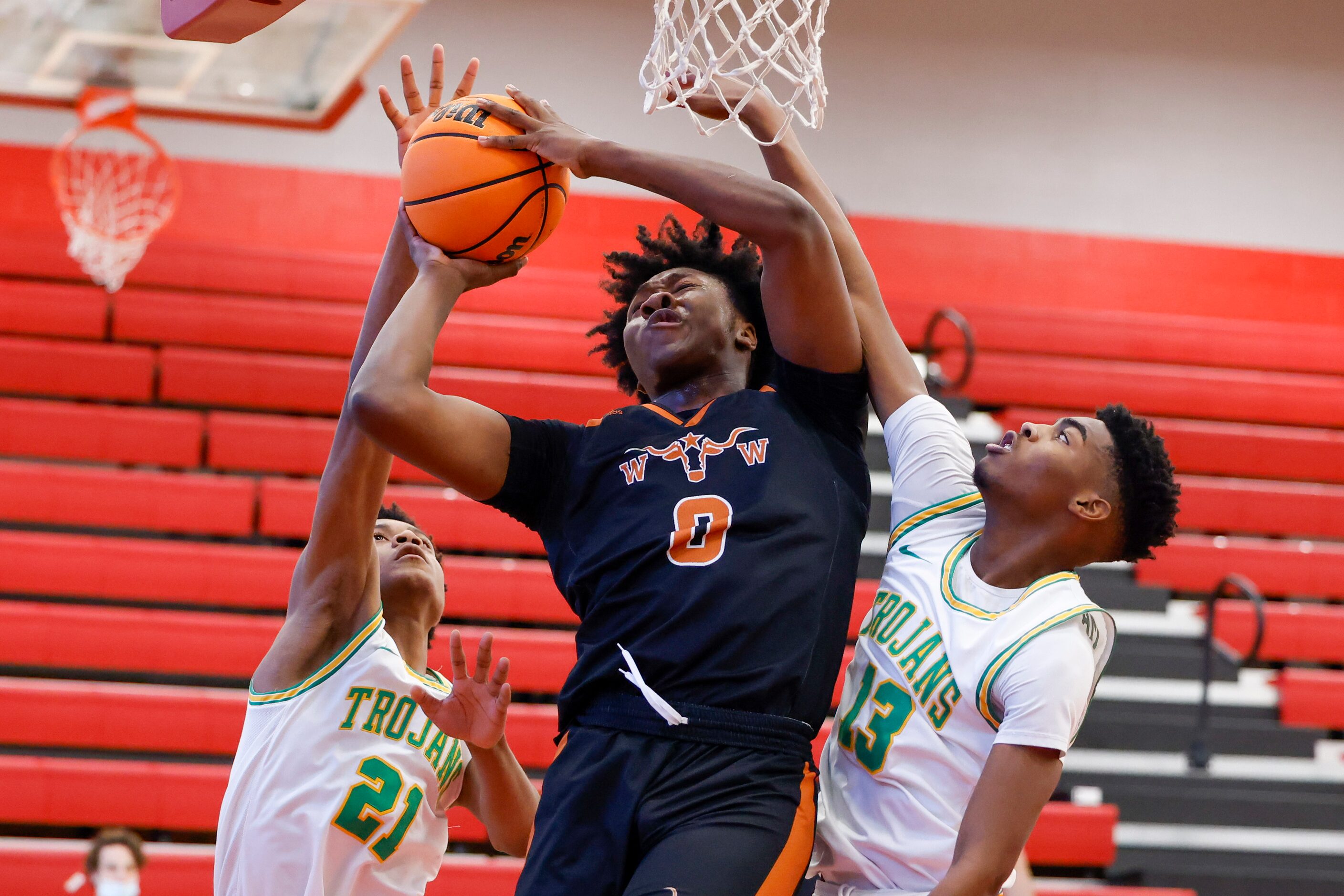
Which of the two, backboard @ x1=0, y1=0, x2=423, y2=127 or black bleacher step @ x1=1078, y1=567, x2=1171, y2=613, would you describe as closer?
backboard @ x1=0, y1=0, x2=423, y2=127

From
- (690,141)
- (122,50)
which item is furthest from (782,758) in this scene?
(690,141)

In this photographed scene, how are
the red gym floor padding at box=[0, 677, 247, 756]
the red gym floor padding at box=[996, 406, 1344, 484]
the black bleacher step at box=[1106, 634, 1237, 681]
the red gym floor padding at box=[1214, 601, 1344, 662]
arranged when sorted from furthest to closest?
the red gym floor padding at box=[996, 406, 1344, 484], the red gym floor padding at box=[1214, 601, 1344, 662], the black bleacher step at box=[1106, 634, 1237, 681], the red gym floor padding at box=[0, 677, 247, 756]

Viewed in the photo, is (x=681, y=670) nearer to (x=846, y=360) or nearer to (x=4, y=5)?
(x=846, y=360)

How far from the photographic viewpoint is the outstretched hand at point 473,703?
7.79ft

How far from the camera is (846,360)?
241 centimetres

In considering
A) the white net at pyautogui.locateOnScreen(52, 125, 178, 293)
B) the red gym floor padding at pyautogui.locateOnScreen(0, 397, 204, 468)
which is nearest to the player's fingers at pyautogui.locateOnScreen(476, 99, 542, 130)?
the red gym floor padding at pyautogui.locateOnScreen(0, 397, 204, 468)

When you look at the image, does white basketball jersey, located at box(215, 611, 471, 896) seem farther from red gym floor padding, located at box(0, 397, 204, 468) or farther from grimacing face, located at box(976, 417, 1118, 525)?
red gym floor padding, located at box(0, 397, 204, 468)

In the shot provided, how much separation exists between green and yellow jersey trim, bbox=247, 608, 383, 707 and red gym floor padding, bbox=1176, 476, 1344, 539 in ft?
19.5

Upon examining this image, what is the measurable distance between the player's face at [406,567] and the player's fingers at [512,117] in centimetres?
108

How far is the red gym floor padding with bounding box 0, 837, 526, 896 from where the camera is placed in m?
5.32

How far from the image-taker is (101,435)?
23.2 ft

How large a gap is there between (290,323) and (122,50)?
1703mm

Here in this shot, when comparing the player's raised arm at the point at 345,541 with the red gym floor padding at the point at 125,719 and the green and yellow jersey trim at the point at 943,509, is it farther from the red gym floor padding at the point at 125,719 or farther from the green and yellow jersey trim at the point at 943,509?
the red gym floor padding at the point at 125,719

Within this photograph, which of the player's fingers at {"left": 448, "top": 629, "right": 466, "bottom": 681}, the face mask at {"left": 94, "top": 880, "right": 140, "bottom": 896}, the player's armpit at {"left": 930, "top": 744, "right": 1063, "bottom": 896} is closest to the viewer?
the player's armpit at {"left": 930, "top": 744, "right": 1063, "bottom": 896}
